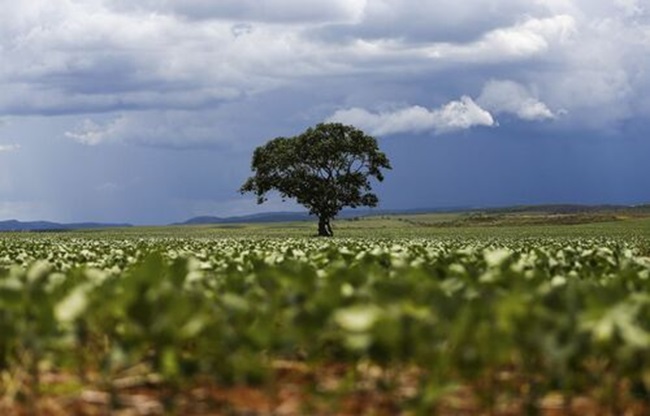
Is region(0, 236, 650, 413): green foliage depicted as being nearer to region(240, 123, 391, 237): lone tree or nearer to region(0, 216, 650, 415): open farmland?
region(0, 216, 650, 415): open farmland

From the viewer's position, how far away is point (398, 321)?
5926 millimetres

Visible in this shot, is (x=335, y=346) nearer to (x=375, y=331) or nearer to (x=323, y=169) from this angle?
(x=375, y=331)

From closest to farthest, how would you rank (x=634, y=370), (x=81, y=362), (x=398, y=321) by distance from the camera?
(x=398, y=321) → (x=634, y=370) → (x=81, y=362)

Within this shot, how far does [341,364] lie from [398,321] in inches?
113

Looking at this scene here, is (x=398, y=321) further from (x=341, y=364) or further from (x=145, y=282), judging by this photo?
(x=341, y=364)

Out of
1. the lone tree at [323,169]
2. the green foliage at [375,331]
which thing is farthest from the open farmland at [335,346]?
the lone tree at [323,169]

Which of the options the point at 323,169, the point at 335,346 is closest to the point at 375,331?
the point at 335,346

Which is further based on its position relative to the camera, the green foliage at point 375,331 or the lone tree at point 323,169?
the lone tree at point 323,169

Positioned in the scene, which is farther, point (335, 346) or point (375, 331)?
point (335, 346)

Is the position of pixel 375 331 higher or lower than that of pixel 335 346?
higher

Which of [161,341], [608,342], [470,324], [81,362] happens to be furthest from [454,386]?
[81,362]

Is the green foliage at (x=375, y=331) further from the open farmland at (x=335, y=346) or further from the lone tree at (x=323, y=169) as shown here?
the lone tree at (x=323, y=169)

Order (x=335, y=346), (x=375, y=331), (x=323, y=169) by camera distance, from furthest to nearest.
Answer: (x=323, y=169)
(x=335, y=346)
(x=375, y=331)

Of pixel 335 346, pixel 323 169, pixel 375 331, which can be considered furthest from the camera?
pixel 323 169
